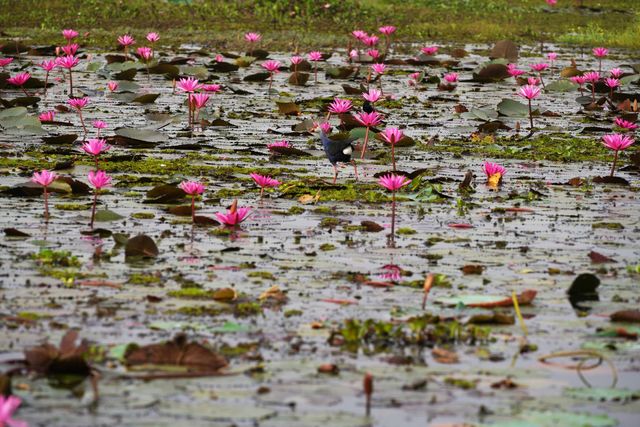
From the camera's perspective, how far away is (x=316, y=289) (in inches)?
163

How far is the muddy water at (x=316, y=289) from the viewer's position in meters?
3.06

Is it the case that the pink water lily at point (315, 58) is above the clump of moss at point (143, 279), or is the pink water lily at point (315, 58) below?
above

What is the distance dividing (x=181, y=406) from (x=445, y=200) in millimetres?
3113

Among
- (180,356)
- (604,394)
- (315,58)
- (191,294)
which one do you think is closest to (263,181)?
(191,294)

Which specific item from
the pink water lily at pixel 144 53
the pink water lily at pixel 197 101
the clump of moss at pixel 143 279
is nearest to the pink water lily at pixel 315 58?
the pink water lily at pixel 144 53

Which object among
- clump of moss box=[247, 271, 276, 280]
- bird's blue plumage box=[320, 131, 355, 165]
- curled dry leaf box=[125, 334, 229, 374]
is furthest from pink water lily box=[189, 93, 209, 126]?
curled dry leaf box=[125, 334, 229, 374]

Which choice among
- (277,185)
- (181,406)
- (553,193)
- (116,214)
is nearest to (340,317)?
(181,406)

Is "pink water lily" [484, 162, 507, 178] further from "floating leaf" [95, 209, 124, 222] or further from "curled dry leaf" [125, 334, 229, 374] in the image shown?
"curled dry leaf" [125, 334, 229, 374]

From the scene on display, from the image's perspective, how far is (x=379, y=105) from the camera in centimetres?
1005

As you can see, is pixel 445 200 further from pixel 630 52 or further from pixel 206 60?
pixel 630 52

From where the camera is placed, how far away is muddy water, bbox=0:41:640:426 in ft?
10.0

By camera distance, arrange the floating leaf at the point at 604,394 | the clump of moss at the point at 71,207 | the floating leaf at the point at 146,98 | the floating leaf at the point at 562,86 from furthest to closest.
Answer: the floating leaf at the point at 562,86, the floating leaf at the point at 146,98, the clump of moss at the point at 71,207, the floating leaf at the point at 604,394

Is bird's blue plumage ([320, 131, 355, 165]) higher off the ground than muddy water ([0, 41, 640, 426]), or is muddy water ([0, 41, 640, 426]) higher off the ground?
bird's blue plumage ([320, 131, 355, 165])

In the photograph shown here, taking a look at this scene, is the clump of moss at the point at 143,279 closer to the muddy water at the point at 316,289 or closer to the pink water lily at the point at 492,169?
the muddy water at the point at 316,289
